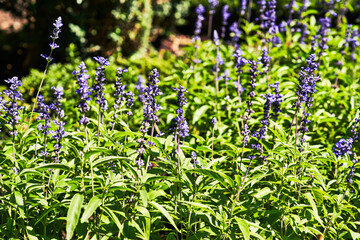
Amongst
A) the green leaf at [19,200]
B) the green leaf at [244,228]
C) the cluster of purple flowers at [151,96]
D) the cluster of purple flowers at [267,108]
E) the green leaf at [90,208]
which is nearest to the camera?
the green leaf at [90,208]

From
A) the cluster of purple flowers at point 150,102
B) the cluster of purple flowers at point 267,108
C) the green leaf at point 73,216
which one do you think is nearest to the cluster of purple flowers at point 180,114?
the cluster of purple flowers at point 150,102

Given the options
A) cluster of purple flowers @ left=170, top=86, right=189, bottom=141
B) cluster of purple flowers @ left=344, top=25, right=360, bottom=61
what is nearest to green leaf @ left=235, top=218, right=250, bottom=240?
cluster of purple flowers @ left=170, top=86, right=189, bottom=141

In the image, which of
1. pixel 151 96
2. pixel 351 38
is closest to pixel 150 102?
pixel 151 96

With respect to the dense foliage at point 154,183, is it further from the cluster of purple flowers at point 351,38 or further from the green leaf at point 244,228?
the cluster of purple flowers at point 351,38

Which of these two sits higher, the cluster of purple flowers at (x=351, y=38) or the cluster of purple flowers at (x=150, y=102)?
the cluster of purple flowers at (x=351, y=38)

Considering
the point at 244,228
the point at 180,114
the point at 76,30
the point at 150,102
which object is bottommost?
the point at 244,228

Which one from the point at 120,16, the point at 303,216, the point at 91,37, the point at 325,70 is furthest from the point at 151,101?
the point at 91,37

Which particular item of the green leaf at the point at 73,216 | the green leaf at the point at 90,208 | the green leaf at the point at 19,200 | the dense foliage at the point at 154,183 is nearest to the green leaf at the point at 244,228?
the dense foliage at the point at 154,183

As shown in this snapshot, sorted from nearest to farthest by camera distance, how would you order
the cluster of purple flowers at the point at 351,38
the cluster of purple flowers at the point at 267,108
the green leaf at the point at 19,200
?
1. the green leaf at the point at 19,200
2. the cluster of purple flowers at the point at 267,108
3. the cluster of purple flowers at the point at 351,38

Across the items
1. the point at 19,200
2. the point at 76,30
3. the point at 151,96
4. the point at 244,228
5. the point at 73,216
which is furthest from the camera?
the point at 76,30

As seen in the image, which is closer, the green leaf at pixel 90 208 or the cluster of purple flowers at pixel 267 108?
the green leaf at pixel 90 208

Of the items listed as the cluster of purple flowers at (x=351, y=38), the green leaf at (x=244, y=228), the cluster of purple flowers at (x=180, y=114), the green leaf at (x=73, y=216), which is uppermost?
the cluster of purple flowers at (x=351, y=38)

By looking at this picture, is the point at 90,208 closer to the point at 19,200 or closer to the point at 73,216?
the point at 73,216

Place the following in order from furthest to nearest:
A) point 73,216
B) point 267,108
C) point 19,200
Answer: point 267,108 → point 19,200 → point 73,216
